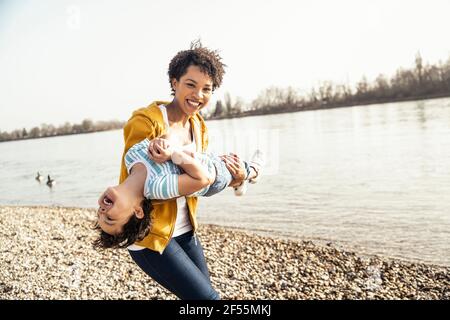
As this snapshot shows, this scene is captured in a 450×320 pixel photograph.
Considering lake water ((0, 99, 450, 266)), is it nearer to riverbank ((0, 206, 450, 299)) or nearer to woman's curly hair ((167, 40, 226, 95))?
woman's curly hair ((167, 40, 226, 95))

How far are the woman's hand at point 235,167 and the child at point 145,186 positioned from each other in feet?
0.58

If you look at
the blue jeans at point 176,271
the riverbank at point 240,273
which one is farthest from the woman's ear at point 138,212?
the riverbank at point 240,273

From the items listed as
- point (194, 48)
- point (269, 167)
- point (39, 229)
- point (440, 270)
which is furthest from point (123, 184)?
point (39, 229)

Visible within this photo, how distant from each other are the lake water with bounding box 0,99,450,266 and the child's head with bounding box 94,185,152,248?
79 cm

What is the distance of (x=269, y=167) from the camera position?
9.22ft

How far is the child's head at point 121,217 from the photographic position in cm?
201

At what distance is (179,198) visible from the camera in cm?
221

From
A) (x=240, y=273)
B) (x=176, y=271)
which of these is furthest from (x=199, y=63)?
(x=240, y=273)

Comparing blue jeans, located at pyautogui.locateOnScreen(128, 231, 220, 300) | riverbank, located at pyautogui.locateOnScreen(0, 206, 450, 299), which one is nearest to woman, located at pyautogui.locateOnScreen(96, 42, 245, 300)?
blue jeans, located at pyautogui.locateOnScreen(128, 231, 220, 300)

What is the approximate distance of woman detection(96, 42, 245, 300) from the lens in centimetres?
213

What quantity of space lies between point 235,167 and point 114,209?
2.17ft

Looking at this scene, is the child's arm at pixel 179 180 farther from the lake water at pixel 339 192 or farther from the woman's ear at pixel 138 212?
the lake water at pixel 339 192

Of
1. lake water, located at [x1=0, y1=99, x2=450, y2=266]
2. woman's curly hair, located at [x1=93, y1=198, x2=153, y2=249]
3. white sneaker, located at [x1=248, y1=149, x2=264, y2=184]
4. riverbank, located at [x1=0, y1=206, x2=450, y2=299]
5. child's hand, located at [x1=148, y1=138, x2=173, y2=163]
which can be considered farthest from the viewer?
lake water, located at [x1=0, y1=99, x2=450, y2=266]
